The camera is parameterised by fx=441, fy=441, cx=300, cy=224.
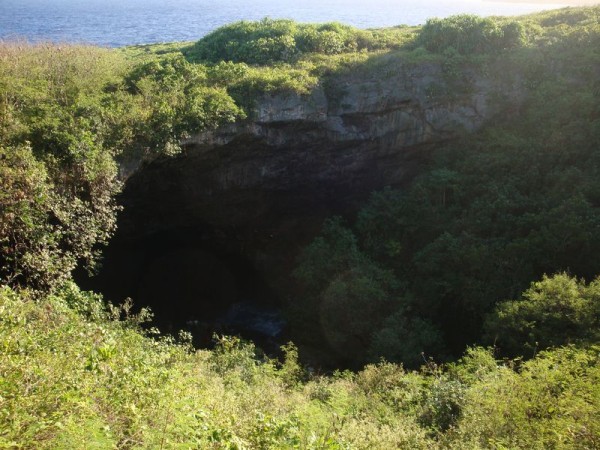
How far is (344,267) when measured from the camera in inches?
658

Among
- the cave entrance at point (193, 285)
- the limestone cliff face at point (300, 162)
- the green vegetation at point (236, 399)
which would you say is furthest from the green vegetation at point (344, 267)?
the cave entrance at point (193, 285)

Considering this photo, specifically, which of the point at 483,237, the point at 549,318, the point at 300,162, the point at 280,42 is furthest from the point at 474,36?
the point at 549,318

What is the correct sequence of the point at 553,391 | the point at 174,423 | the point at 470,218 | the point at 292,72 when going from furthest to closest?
1. the point at 292,72
2. the point at 470,218
3. the point at 553,391
4. the point at 174,423

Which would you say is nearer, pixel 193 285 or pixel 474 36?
pixel 193 285

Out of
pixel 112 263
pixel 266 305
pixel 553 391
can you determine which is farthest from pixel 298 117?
pixel 553 391

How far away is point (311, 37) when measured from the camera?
2147 centimetres

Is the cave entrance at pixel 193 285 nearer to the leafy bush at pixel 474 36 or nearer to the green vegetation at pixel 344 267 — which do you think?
the green vegetation at pixel 344 267

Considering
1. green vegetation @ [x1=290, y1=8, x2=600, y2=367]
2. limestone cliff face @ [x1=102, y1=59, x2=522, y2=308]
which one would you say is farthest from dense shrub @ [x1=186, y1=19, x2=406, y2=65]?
green vegetation @ [x1=290, y1=8, x2=600, y2=367]

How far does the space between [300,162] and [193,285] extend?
24.8 ft

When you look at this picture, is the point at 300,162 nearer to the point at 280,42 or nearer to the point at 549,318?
the point at 280,42

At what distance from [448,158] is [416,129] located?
6.37 feet

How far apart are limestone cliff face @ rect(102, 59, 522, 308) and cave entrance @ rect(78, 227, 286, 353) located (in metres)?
0.33

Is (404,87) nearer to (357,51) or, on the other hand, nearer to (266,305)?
(357,51)

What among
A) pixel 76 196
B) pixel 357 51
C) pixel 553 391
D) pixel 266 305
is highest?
pixel 357 51
